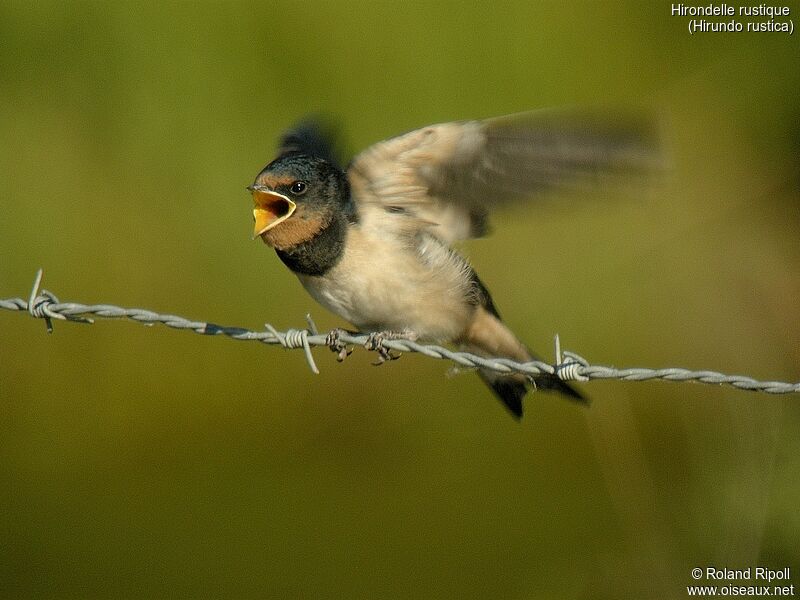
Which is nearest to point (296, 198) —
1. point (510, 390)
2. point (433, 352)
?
point (433, 352)

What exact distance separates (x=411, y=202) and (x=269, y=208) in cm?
41

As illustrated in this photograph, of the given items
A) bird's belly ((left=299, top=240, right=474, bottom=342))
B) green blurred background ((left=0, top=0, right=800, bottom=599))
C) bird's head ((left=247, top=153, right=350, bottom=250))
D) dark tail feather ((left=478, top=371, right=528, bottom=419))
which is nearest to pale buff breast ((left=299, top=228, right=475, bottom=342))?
bird's belly ((left=299, top=240, right=474, bottom=342))

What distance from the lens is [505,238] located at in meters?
6.38

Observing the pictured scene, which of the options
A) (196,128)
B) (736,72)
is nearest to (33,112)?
(196,128)

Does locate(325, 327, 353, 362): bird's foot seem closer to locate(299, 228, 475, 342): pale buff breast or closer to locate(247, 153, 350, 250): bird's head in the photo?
locate(299, 228, 475, 342): pale buff breast

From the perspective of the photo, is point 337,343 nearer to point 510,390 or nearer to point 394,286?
point 394,286

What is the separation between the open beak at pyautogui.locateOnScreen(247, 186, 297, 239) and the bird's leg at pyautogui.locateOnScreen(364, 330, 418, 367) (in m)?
0.40

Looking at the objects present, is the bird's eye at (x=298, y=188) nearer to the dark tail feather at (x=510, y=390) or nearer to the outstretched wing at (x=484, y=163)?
the outstretched wing at (x=484, y=163)

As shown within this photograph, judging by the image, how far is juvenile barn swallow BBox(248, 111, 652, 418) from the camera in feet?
11.0

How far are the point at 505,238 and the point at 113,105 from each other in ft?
6.94

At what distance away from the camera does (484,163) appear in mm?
3465

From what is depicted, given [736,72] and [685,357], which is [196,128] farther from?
[736,72]

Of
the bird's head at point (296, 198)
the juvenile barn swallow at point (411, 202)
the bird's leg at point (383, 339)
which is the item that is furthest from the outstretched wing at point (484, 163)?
the bird's leg at point (383, 339)

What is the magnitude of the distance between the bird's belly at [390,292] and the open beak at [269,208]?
0.18 meters
